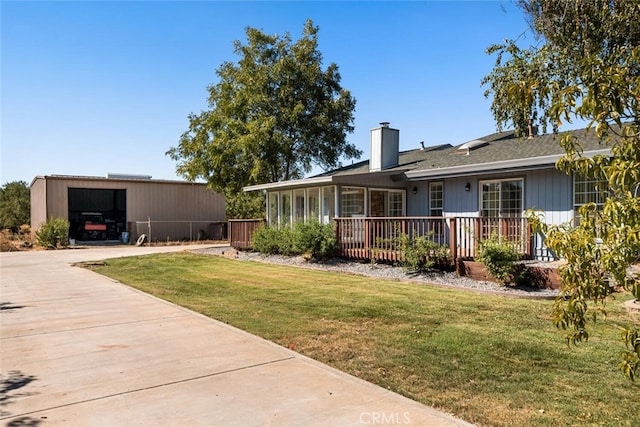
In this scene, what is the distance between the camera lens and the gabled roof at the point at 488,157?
1123 centimetres

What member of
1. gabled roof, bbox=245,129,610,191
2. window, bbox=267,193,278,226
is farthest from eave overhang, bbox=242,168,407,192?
window, bbox=267,193,278,226

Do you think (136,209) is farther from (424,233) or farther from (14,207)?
(424,233)

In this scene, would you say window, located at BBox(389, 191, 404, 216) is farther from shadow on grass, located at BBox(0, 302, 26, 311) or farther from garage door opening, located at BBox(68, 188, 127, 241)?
garage door opening, located at BBox(68, 188, 127, 241)

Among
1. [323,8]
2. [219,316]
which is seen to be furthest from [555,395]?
[323,8]

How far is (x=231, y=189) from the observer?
23.4 metres

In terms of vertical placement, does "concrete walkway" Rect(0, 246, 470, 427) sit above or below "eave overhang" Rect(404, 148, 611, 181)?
below

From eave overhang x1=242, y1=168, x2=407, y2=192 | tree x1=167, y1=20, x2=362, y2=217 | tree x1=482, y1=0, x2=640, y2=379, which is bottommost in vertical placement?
tree x1=482, y1=0, x2=640, y2=379

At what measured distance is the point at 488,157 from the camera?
44.3 feet

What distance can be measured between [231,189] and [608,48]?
17.2m

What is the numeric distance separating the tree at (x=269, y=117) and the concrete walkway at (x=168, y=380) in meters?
15.7

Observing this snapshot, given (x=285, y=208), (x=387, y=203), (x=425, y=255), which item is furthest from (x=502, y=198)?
(x=285, y=208)

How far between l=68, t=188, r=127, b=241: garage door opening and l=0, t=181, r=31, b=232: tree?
12521 millimetres

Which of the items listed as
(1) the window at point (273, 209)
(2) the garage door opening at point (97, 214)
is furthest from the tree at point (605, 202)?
(2) the garage door opening at point (97, 214)

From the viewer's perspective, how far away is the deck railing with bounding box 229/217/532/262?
35.3 feet
